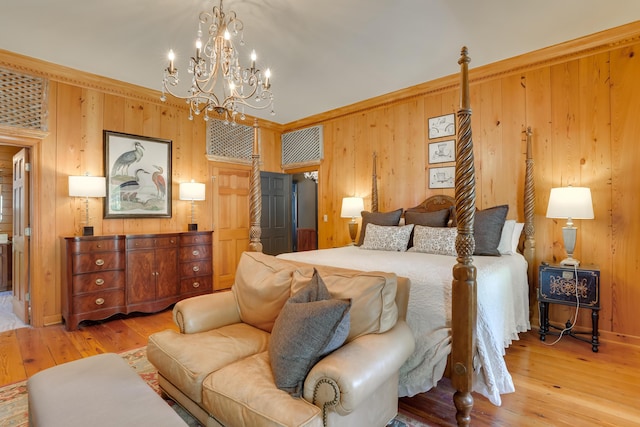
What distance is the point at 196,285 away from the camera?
13.9 ft

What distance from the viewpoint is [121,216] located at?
3975 mm

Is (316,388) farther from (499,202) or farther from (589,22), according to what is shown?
(589,22)

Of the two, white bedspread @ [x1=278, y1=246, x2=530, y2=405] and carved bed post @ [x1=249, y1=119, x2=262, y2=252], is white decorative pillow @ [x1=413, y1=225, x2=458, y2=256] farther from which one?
carved bed post @ [x1=249, y1=119, x2=262, y2=252]

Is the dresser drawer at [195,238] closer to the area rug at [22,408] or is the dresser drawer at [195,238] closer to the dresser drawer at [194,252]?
the dresser drawer at [194,252]

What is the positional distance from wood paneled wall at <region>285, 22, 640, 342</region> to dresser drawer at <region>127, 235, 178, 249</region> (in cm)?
302

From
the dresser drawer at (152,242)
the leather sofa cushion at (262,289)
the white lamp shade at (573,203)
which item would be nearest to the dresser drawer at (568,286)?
the white lamp shade at (573,203)

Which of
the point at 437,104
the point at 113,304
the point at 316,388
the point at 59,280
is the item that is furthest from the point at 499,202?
the point at 59,280

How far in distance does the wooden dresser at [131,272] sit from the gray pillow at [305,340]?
292cm

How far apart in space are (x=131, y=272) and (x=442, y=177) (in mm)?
3832

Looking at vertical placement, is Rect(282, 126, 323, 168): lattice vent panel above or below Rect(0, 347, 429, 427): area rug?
above

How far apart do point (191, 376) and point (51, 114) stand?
3544 mm

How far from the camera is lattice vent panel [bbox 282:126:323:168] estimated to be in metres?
5.33

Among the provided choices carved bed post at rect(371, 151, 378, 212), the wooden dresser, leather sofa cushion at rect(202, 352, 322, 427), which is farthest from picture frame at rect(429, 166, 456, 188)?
leather sofa cushion at rect(202, 352, 322, 427)

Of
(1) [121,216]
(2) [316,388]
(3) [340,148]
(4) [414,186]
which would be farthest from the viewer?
(3) [340,148]
